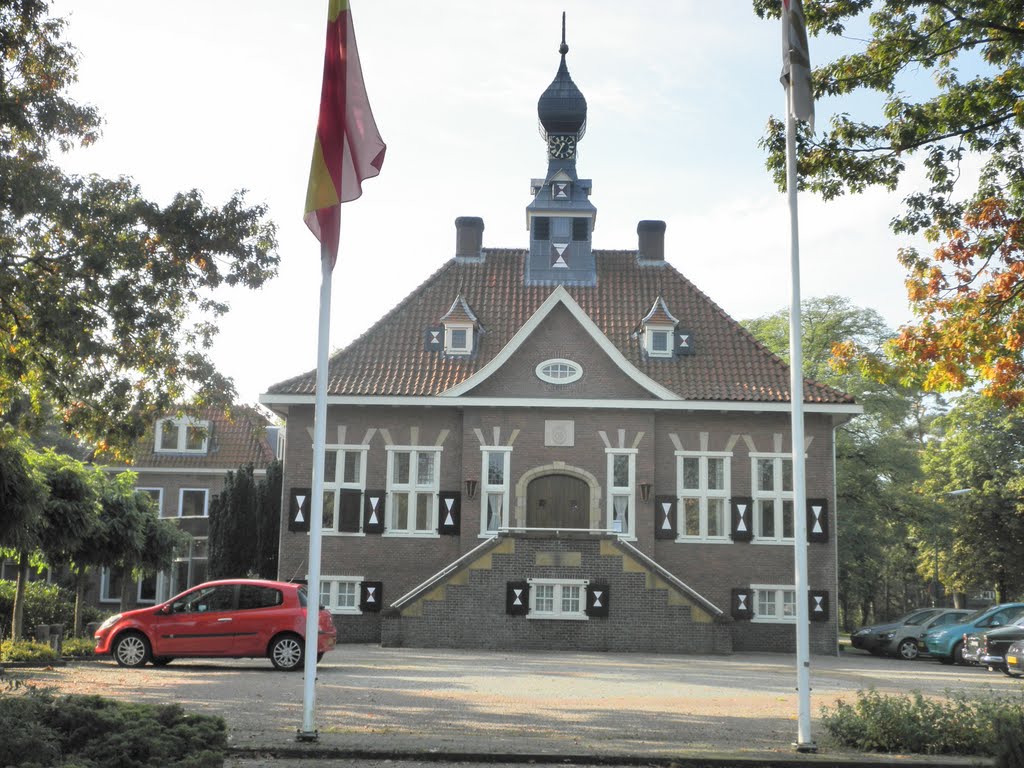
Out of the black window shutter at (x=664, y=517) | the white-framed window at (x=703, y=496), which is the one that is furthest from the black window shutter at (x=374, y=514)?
the white-framed window at (x=703, y=496)

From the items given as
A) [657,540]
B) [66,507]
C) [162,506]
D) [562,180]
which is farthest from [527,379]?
[162,506]

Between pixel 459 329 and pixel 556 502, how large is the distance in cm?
579

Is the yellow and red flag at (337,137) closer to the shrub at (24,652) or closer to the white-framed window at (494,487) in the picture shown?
the shrub at (24,652)

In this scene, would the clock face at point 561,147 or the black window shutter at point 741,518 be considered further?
Result: the clock face at point 561,147

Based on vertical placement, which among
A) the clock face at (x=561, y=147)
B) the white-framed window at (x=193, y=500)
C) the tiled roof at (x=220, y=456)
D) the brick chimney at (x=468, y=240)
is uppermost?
the clock face at (x=561, y=147)

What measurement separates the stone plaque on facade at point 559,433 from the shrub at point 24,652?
45.2 feet

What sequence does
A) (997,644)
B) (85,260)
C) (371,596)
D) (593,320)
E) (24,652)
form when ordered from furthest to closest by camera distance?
(593,320)
(371,596)
(997,644)
(24,652)
(85,260)

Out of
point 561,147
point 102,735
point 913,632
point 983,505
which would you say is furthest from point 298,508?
point 983,505

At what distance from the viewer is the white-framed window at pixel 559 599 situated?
1032 inches

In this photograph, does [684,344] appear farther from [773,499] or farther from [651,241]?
[773,499]

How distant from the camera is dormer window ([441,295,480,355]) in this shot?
3178cm

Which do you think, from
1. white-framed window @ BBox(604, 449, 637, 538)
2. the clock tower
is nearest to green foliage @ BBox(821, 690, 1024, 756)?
white-framed window @ BBox(604, 449, 637, 538)

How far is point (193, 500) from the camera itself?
1709 inches

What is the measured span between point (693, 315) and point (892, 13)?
64.3ft
